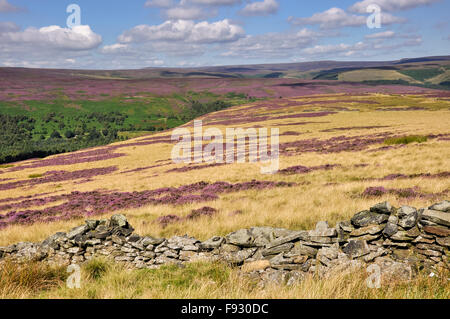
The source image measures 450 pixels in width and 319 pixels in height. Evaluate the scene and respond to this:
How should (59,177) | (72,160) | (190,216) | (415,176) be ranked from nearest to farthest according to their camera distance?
(190,216) → (415,176) → (59,177) → (72,160)

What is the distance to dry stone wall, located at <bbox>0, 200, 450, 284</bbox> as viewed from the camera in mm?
6535

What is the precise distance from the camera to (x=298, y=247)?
747 centimetres

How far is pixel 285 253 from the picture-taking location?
742 centimetres

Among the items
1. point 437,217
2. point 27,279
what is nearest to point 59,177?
point 27,279

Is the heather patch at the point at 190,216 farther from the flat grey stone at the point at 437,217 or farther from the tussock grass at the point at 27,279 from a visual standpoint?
Result: the flat grey stone at the point at 437,217

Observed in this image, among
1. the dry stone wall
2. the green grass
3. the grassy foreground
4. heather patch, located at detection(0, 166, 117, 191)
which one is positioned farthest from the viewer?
heather patch, located at detection(0, 166, 117, 191)

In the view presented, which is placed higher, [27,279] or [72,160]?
[27,279]

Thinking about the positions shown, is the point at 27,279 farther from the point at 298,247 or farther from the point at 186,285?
the point at 298,247

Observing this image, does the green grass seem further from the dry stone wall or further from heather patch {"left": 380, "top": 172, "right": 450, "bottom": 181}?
the dry stone wall

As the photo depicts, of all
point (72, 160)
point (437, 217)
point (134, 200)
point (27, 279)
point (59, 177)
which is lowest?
point (72, 160)

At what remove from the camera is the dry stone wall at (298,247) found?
6.54 meters

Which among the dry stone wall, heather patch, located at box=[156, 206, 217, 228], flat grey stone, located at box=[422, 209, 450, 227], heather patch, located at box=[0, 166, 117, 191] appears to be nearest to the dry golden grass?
heather patch, located at box=[156, 206, 217, 228]

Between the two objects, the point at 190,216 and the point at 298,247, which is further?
the point at 190,216

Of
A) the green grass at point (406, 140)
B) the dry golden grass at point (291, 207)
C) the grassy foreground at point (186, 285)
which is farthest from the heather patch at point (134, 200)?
the green grass at point (406, 140)
